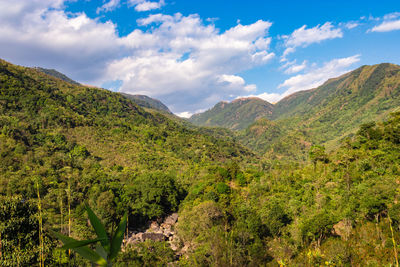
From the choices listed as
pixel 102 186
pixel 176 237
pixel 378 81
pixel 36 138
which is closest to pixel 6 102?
pixel 36 138

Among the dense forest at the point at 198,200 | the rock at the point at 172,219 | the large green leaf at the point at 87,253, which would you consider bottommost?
the rock at the point at 172,219

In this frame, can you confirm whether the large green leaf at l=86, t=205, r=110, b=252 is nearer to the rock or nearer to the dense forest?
the dense forest

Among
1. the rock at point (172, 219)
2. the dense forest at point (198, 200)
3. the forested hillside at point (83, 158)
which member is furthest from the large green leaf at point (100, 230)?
the rock at point (172, 219)

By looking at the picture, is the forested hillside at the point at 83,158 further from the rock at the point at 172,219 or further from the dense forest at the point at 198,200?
the rock at the point at 172,219

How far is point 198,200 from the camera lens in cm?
3562

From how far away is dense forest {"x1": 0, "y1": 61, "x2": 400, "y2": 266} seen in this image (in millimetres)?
14859

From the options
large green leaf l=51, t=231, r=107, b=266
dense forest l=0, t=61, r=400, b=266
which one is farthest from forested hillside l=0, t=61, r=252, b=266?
large green leaf l=51, t=231, r=107, b=266

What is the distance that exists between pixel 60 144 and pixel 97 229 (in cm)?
7605

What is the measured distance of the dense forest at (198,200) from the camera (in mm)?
14859

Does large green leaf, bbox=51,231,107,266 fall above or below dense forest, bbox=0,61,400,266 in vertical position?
above

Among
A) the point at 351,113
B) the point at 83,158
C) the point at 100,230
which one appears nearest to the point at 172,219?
the point at 83,158

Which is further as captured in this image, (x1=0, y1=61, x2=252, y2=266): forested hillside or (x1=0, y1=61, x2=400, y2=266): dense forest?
(x1=0, y1=61, x2=252, y2=266): forested hillside

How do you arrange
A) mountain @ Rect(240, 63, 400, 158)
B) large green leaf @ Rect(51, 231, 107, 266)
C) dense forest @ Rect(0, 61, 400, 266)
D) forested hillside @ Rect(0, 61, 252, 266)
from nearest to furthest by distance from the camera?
large green leaf @ Rect(51, 231, 107, 266), dense forest @ Rect(0, 61, 400, 266), forested hillside @ Rect(0, 61, 252, 266), mountain @ Rect(240, 63, 400, 158)

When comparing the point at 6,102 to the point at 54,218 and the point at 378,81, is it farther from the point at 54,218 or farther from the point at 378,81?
the point at 378,81
